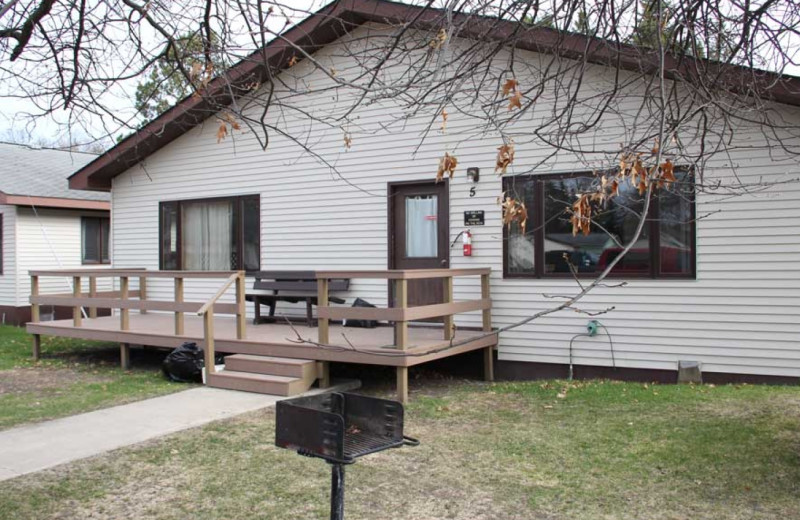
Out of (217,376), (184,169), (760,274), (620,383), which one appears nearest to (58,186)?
(184,169)

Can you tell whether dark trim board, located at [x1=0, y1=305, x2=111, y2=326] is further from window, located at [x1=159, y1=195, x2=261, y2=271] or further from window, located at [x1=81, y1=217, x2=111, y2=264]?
window, located at [x1=159, y1=195, x2=261, y2=271]

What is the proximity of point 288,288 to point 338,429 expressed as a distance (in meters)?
7.71

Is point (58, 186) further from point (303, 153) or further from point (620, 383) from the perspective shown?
point (620, 383)

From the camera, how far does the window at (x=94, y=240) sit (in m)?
17.9

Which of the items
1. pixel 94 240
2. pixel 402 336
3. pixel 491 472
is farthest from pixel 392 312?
pixel 94 240

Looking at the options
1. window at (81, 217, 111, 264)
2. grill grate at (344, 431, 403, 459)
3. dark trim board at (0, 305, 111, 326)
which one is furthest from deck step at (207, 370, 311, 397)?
window at (81, 217, 111, 264)

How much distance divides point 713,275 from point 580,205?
5125mm

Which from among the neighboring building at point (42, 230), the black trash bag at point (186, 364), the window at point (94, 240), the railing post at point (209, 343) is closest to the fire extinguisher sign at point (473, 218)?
the railing post at point (209, 343)

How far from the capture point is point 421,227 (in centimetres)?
1012

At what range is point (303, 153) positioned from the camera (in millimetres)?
11039

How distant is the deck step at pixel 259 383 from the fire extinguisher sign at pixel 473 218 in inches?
121

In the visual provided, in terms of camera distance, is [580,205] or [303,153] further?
[303,153]

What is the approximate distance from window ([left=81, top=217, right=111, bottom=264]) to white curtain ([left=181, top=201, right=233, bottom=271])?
6520mm

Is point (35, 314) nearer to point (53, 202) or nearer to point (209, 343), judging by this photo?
point (209, 343)
